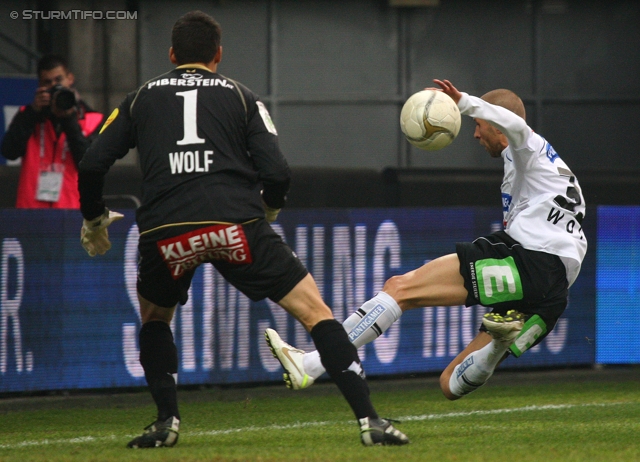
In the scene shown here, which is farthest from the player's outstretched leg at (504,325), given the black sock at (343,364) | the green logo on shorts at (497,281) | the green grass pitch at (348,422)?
the black sock at (343,364)

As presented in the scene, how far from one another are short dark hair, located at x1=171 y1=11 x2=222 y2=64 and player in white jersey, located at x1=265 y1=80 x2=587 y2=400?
1330 mm

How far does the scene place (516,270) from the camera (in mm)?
6148

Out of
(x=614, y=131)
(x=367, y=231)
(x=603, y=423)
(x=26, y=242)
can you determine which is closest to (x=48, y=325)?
(x=26, y=242)

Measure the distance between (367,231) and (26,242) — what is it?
261cm

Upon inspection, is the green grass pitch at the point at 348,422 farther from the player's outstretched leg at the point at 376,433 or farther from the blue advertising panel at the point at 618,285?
the blue advertising panel at the point at 618,285

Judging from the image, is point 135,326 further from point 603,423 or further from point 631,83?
point 631,83

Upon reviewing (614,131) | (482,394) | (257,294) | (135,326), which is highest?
(614,131)

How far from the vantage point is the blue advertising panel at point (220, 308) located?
7.95m

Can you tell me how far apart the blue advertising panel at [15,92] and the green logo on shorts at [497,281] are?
284 inches

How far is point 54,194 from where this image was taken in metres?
8.57

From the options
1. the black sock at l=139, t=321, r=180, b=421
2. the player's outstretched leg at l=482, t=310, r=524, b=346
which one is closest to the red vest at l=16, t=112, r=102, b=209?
the black sock at l=139, t=321, r=180, b=421

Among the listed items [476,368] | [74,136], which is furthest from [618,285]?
[74,136]

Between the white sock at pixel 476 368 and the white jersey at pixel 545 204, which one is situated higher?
the white jersey at pixel 545 204

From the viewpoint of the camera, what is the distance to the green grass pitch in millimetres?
5250
